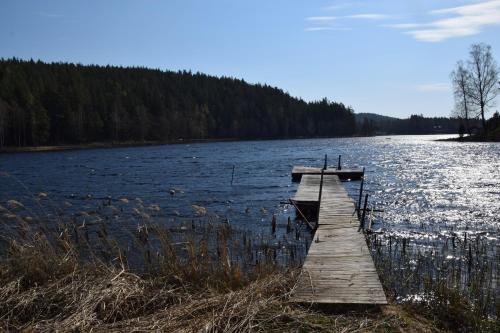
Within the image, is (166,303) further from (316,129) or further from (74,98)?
(316,129)

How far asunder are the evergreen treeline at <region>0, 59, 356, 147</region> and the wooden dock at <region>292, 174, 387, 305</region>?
252ft

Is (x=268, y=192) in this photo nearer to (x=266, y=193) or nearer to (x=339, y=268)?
(x=266, y=193)

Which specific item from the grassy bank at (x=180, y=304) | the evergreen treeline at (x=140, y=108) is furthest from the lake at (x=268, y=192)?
the evergreen treeline at (x=140, y=108)

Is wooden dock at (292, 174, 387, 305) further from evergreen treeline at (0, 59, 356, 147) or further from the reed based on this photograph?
evergreen treeline at (0, 59, 356, 147)

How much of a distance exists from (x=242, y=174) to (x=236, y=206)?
48.9ft

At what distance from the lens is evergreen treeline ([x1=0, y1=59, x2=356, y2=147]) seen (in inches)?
3433

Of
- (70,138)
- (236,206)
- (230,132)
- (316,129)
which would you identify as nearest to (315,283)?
(236,206)

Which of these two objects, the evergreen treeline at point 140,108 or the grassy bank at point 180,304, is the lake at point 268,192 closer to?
the grassy bank at point 180,304

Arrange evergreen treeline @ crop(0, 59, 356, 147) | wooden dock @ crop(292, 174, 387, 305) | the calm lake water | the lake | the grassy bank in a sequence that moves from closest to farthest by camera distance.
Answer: the grassy bank, wooden dock @ crop(292, 174, 387, 305), the calm lake water, the lake, evergreen treeline @ crop(0, 59, 356, 147)

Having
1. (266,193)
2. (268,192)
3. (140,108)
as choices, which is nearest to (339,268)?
(266,193)

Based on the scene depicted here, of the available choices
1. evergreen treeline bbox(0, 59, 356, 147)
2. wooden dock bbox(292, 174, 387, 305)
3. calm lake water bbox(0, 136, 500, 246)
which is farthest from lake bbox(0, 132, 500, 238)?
evergreen treeline bbox(0, 59, 356, 147)

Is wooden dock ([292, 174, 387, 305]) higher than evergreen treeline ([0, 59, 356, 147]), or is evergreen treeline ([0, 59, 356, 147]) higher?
evergreen treeline ([0, 59, 356, 147])

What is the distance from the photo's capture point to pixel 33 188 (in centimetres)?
2789

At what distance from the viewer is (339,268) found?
838 cm
